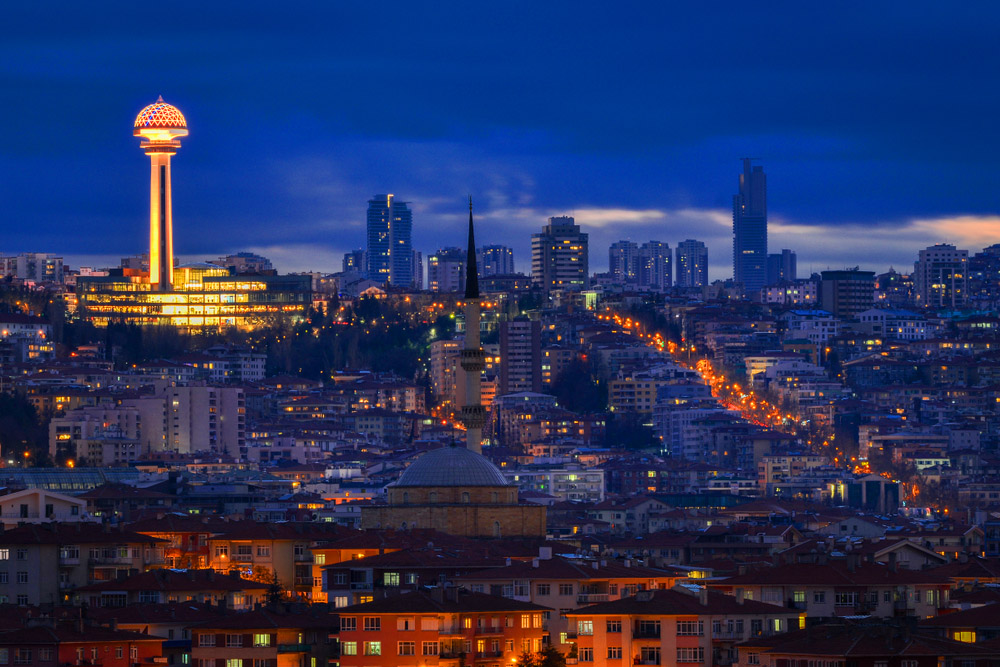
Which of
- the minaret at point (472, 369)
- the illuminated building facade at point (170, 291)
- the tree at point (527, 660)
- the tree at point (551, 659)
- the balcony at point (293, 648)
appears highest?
the illuminated building facade at point (170, 291)

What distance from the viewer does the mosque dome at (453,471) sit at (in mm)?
73812

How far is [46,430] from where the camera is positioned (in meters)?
134

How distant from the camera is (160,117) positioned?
185 metres

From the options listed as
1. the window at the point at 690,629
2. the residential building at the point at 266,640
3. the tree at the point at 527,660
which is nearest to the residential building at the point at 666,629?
the window at the point at 690,629

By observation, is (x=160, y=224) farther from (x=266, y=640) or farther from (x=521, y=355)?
(x=266, y=640)

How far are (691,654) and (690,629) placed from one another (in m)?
0.44

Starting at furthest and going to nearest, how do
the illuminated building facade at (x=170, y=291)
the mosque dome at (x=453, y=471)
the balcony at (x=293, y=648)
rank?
the illuminated building facade at (x=170, y=291) < the mosque dome at (x=453, y=471) < the balcony at (x=293, y=648)

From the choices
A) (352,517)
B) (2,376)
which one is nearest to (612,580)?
(352,517)

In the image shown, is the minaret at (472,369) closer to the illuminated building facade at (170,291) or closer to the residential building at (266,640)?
the residential building at (266,640)

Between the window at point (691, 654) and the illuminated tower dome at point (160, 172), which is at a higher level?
the illuminated tower dome at point (160, 172)

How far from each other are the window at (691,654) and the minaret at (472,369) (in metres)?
32.8

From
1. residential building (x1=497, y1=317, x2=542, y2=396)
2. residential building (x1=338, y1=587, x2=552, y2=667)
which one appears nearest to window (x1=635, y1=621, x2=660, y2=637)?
residential building (x1=338, y1=587, x2=552, y2=667)

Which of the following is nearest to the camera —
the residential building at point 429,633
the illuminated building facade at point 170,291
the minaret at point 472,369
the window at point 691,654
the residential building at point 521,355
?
the window at point 691,654

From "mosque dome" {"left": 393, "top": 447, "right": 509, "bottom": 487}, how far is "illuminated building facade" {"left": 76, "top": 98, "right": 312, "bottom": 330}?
11221 centimetres
